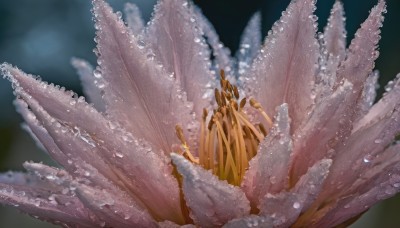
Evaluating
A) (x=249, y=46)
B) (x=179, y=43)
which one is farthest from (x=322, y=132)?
(x=249, y=46)

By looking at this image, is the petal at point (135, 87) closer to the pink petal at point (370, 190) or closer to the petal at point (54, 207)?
the petal at point (54, 207)

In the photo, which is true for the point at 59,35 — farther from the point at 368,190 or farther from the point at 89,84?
the point at 368,190

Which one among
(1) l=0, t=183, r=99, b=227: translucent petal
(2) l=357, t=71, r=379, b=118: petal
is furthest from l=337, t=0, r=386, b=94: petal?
(1) l=0, t=183, r=99, b=227: translucent petal

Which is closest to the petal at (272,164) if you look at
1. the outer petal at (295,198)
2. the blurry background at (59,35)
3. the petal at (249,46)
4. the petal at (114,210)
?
the outer petal at (295,198)

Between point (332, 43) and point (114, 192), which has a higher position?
point (332, 43)

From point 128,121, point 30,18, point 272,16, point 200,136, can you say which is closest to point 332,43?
point 200,136

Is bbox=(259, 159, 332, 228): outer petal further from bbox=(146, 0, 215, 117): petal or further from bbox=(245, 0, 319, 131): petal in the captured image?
bbox=(146, 0, 215, 117): petal

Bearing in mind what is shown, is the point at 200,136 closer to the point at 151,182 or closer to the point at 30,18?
the point at 151,182

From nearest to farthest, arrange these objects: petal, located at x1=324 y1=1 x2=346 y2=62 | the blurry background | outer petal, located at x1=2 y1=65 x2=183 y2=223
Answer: outer petal, located at x1=2 y1=65 x2=183 y2=223, petal, located at x1=324 y1=1 x2=346 y2=62, the blurry background
